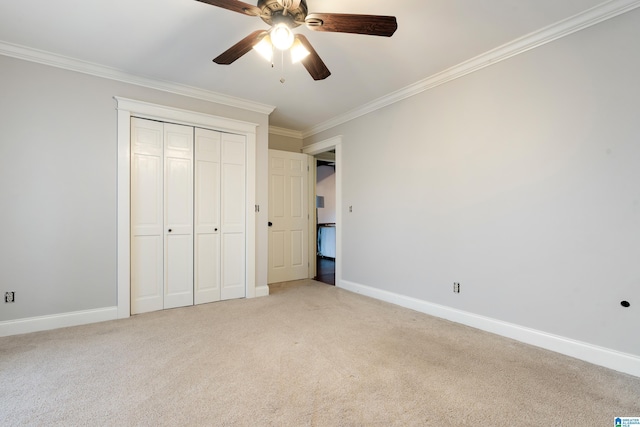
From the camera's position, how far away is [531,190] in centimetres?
251

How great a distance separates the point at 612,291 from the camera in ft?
6.93

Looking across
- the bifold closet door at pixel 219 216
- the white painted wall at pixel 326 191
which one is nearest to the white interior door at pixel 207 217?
the bifold closet door at pixel 219 216

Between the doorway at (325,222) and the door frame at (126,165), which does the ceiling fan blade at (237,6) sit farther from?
the doorway at (325,222)

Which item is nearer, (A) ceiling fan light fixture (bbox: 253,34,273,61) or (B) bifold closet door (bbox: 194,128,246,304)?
(A) ceiling fan light fixture (bbox: 253,34,273,61)

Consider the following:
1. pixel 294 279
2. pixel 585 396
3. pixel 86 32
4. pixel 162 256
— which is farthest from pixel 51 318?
pixel 585 396

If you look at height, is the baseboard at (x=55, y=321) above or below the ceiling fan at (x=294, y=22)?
below

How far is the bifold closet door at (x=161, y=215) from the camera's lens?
328cm

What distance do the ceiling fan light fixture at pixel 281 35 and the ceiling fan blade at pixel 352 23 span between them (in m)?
0.14

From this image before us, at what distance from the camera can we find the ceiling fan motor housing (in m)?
1.72

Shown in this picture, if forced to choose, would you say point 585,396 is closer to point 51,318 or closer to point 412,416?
point 412,416

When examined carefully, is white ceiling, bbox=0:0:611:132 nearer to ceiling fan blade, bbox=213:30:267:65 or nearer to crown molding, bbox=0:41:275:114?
crown molding, bbox=0:41:275:114

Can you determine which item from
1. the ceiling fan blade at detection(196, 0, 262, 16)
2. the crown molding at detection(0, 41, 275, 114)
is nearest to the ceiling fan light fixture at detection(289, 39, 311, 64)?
the ceiling fan blade at detection(196, 0, 262, 16)

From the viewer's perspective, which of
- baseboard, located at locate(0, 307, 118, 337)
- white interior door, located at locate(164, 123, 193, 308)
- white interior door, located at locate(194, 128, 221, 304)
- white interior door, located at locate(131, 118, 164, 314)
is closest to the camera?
baseboard, located at locate(0, 307, 118, 337)

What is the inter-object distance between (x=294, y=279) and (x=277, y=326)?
6.81 feet
